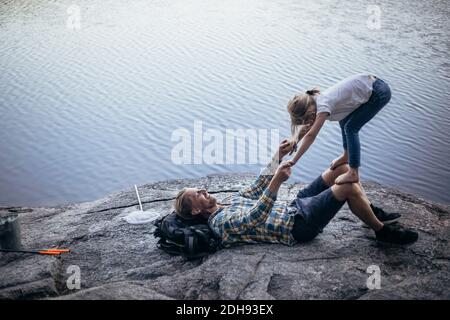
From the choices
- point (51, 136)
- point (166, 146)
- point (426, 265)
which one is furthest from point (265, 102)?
point (426, 265)

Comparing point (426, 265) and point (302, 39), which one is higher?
point (302, 39)

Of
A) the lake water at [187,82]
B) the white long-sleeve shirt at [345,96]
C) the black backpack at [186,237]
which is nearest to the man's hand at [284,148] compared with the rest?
the white long-sleeve shirt at [345,96]

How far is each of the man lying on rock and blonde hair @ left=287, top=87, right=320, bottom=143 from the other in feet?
1.52

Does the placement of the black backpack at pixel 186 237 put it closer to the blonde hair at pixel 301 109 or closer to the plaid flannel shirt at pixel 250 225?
the plaid flannel shirt at pixel 250 225

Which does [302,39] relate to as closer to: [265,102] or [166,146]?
[265,102]

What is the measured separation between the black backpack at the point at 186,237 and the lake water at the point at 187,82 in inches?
126

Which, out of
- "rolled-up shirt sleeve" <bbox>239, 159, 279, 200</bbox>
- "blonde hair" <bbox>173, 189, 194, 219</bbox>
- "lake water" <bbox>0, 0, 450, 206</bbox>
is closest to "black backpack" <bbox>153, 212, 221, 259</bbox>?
"blonde hair" <bbox>173, 189, 194, 219</bbox>

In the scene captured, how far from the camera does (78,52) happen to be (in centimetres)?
1156

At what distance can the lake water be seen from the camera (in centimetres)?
722

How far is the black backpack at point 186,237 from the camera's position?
3607 mm

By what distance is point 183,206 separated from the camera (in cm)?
369
